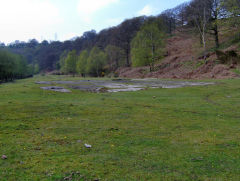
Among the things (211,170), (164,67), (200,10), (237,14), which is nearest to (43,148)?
(211,170)

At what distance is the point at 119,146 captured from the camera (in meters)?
8.10

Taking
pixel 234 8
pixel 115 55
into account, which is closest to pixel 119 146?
pixel 234 8

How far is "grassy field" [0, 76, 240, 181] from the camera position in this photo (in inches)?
235

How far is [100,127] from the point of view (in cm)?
1076

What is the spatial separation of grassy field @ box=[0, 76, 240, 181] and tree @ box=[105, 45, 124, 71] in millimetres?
91895

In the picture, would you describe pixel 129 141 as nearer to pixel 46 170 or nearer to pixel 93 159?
pixel 93 159

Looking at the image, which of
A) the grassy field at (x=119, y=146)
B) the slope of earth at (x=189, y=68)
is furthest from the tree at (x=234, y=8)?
the slope of earth at (x=189, y=68)

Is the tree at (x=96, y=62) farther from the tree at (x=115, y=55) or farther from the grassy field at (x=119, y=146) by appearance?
the grassy field at (x=119, y=146)

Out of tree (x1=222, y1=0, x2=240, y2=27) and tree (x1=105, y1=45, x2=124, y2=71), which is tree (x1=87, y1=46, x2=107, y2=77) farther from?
tree (x1=222, y1=0, x2=240, y2=27)

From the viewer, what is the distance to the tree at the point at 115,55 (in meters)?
104

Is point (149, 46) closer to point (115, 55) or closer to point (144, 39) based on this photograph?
point (144, 39)

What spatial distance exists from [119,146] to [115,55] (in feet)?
322

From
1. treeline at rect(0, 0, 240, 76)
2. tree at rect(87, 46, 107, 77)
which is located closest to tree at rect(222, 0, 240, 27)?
treeline at rect(0, 0, 240, 76)

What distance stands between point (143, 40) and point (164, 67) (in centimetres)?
1136
